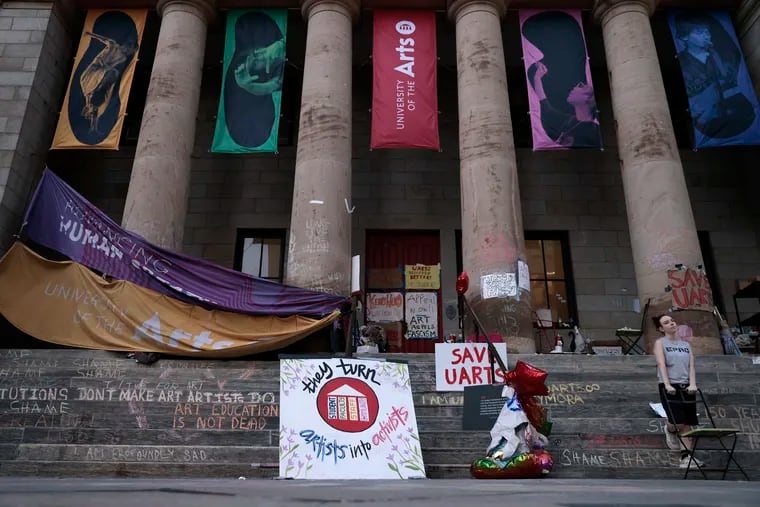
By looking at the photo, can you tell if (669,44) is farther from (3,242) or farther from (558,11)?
(3,242)

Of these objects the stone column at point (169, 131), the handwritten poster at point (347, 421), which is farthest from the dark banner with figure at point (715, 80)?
the stone column at point (169, 131)

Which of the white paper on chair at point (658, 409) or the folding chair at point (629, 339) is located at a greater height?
the folding chair at point (629, 339)

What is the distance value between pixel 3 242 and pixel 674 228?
50.1ft

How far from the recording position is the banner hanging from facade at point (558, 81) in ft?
45.8

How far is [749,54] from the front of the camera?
15969 millimetres

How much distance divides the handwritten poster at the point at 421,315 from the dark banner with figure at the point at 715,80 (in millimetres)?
8141

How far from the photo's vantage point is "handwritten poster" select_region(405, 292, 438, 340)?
55.4 ft

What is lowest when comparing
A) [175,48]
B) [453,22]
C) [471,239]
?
[471,239]

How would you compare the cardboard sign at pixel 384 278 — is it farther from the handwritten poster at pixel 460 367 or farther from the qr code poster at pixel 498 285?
the handwritten poster at pixel 460 367

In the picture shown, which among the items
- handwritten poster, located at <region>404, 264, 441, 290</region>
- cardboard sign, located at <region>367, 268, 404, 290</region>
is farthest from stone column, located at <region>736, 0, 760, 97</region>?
cardboard sign, located at <region>367, 268, 404, 290</region>

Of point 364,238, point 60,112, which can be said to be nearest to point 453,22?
point 364,238

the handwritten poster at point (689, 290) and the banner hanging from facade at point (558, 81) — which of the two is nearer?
the handwritten poster at point (689, 290)

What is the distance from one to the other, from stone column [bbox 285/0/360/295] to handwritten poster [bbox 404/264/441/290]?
186 inches

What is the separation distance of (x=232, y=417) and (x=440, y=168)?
12.2 m
